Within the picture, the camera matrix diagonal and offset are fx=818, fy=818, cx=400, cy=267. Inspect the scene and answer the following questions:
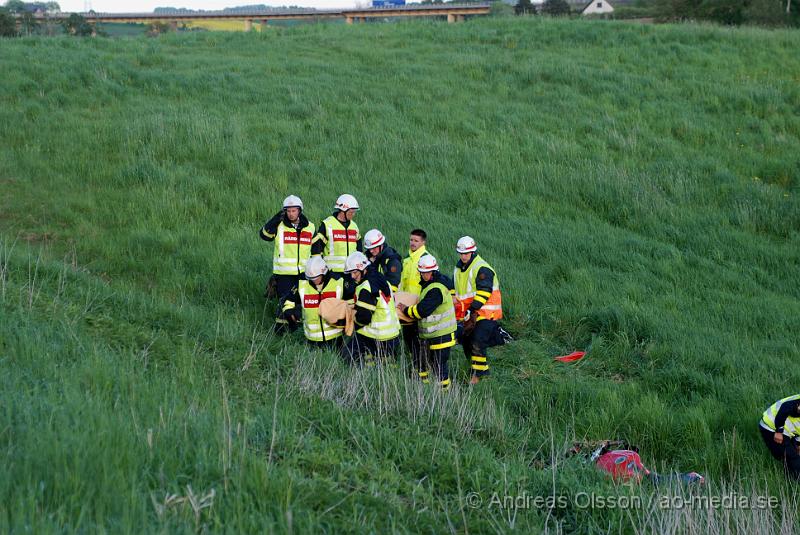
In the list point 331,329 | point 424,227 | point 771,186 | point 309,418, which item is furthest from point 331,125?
point 309,418

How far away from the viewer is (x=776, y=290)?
13508 mm

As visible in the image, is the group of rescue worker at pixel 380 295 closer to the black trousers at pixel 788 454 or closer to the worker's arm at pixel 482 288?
the worker's arm at pixel 482 288

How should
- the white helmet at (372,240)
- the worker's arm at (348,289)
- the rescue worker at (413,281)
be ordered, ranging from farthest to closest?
the white helmet at (372,240)
the rescue worker at (413,281)
the worker's arm at (348,289)

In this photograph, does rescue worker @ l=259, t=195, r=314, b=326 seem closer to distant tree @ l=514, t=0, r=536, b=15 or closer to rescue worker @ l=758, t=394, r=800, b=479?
rescue worker @ l=758, t=394, r=800, b=479

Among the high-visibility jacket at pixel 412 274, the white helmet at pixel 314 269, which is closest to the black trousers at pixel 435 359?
the high-visibility jacket at pixel 412 274

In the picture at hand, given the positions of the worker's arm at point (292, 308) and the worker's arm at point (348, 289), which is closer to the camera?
the worker's arm at point (348, 289)

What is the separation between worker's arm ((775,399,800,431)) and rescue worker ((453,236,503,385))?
130 inches

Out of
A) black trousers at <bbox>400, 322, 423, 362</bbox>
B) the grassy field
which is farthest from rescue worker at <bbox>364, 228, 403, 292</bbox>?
the grassy field

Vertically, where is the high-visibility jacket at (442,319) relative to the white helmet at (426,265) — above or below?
below

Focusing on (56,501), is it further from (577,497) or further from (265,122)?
(265,122)

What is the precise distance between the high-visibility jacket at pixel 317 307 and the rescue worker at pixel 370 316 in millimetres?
228

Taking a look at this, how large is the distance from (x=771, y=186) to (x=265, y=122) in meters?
11.9

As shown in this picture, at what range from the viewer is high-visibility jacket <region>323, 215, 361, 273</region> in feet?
36.0

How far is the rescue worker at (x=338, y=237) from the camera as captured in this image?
431 inches
